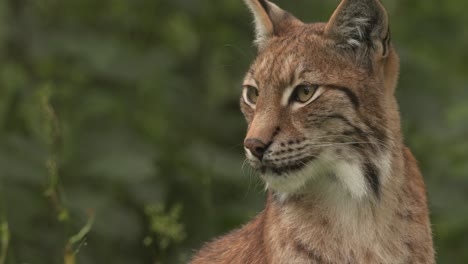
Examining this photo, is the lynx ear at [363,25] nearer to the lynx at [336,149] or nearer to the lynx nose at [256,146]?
the lynx at [336,149]

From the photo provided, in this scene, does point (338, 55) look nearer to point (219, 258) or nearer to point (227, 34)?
point (219, 258)

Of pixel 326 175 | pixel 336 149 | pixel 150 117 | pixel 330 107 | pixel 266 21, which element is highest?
pixel 266 21

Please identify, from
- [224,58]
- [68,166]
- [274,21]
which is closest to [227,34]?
[224,58]

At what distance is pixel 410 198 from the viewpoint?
21.6 ft

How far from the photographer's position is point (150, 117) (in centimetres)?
1028

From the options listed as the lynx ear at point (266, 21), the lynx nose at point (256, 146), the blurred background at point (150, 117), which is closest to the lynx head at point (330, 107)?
the lynx nose at point (256, 146)

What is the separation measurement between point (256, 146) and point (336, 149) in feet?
1.36

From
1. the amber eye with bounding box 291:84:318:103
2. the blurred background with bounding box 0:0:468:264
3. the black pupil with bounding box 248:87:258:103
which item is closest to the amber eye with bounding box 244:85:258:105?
the black pupil with bounding box 248:87:258:103

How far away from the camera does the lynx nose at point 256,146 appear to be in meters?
6.17

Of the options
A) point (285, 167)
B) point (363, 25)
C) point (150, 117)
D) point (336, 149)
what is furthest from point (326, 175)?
point (150, 117)

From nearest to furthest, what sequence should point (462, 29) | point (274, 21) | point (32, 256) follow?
point (274, 21) → point (32, 256) → point (462, 29)

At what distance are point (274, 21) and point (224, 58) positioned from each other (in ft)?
9.76

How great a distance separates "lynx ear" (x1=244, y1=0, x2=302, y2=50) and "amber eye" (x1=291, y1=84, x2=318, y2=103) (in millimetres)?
588

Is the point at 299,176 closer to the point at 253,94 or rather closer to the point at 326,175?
the point at 326,175
